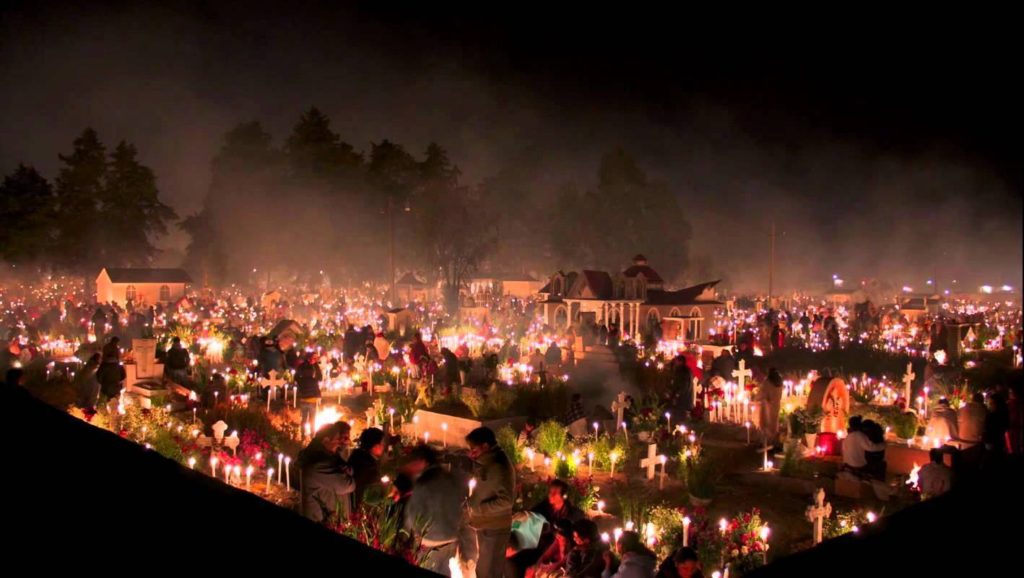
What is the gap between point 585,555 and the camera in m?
6.66

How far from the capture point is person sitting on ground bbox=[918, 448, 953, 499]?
358 inches

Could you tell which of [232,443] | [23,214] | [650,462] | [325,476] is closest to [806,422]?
[650,462]

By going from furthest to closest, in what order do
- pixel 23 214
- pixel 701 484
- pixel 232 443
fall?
pixel 23 214 → pixel 232 443 → pixel 701 484

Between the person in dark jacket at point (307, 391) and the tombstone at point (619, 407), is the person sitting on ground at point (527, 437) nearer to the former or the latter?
the tombstone at point (619, 407)

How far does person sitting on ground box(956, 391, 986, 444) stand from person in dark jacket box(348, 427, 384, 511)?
29.6 feet

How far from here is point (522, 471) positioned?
1245cm

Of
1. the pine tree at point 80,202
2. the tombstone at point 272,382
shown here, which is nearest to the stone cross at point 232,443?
the tombstone at point 272,382

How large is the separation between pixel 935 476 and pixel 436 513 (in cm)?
621

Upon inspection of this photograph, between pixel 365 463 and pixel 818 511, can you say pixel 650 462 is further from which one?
pixel 365 463

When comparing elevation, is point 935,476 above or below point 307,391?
below

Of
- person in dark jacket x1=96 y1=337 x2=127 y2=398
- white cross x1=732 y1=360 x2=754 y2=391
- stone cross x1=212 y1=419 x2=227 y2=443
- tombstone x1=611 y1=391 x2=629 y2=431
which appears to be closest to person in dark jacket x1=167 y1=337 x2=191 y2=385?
person in dark jacket x1=96 y1=337 x2=127 y2=398

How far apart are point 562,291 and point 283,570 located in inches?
1349

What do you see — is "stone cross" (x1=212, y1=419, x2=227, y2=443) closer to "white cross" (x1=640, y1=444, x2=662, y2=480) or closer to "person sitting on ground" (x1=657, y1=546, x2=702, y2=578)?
"white cross" (x1=640, y1=444, x2=662, y2=480)

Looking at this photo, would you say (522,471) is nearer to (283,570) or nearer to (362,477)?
(362,477)
